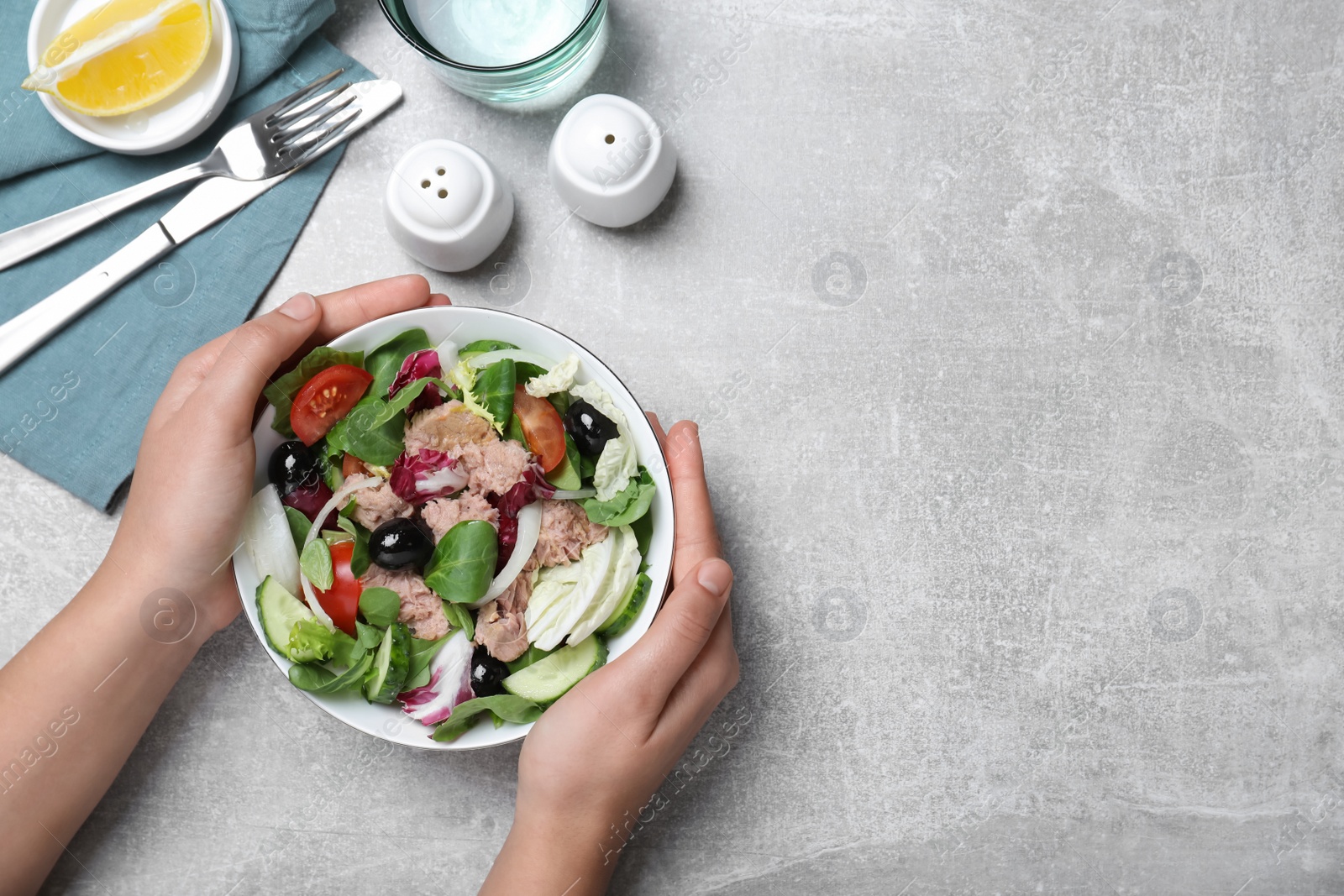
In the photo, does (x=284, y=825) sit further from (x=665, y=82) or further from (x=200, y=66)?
(x=665, y=82)

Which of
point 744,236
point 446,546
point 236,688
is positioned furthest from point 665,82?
point 236,688

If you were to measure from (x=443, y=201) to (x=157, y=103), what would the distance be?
53cm

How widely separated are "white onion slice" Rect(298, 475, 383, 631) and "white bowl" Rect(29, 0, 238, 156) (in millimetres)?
708

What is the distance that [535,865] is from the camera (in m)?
1.30

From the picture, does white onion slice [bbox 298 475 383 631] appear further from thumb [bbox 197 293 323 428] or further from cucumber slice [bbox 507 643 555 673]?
cucumber slice [bbox 507 643 555 673]

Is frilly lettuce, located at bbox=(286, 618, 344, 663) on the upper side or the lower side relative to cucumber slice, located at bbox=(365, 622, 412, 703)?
upper

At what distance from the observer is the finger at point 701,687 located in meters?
1.29

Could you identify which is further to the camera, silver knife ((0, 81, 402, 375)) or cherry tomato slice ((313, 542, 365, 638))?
silver knife ((0, 81, 402, 375))

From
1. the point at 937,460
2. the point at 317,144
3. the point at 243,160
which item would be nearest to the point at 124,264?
the point at 243,160

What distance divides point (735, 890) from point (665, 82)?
→ 4.82 feet

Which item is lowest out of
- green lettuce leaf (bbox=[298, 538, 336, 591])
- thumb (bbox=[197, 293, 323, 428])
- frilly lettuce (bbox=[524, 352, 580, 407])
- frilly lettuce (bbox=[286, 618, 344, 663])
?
frilly lettuce (bbox=[286, 618, 344, 663])

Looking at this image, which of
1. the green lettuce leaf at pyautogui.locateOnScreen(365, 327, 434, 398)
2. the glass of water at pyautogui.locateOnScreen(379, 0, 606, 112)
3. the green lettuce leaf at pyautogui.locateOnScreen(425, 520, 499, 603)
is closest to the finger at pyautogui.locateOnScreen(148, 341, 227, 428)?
the green lettuce leaf at pyautogui.locateOnScreen(365, 327, 434, 398)

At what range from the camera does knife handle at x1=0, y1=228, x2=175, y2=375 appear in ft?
4.80

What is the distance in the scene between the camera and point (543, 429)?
126 cm
